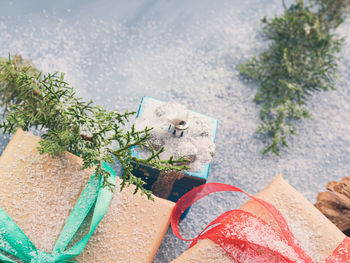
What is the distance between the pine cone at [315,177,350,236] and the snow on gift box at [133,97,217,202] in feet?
1.06

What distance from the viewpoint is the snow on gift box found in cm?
83

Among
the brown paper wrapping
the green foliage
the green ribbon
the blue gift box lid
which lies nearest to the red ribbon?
the brown paper wrapping

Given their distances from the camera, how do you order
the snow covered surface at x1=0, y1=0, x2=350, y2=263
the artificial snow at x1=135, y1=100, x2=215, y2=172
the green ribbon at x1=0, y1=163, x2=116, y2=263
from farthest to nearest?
the snow covered surface at x1=0, y1=0, x2=350, y2=263
the artificial snow at x1=135, y1=100, x2=215, y2=172
the green ribbon at x1=0, y1=163, x2=116, y2=263

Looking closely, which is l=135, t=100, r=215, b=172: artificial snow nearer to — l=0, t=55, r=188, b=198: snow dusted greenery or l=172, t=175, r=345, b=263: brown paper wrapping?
l=0, t=55, r=188, b=198: snow dusted greenery

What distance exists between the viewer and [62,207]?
0.79m

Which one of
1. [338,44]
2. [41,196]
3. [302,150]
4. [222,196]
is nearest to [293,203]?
[222,196]

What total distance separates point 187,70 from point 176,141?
0.51m

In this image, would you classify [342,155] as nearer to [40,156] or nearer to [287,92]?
[287,92]

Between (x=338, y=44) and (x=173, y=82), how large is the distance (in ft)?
2.00

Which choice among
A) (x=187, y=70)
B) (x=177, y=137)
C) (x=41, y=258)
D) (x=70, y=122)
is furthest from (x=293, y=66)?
(x=41, y=258)

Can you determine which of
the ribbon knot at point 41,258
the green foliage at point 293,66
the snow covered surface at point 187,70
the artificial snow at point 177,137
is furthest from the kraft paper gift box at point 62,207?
the green foliage at point 293,66

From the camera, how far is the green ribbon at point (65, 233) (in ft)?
2.37

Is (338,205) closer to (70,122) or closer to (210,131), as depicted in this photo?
(210,131)

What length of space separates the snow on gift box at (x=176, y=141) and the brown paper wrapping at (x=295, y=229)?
150mm
